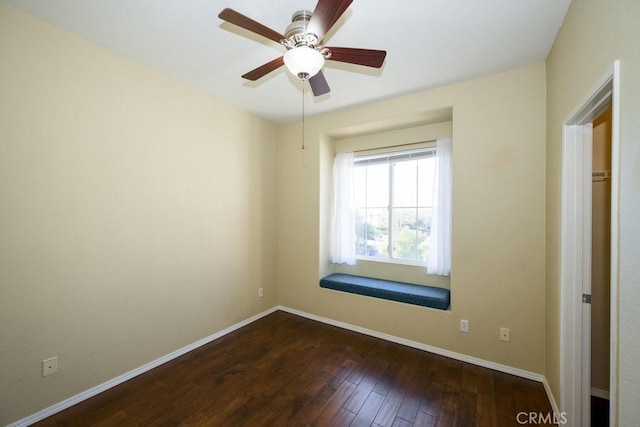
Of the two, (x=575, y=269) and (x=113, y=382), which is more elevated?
(x=575, y=269)

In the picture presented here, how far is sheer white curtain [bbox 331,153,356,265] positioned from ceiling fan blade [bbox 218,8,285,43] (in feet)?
7.66

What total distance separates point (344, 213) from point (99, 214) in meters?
2.63

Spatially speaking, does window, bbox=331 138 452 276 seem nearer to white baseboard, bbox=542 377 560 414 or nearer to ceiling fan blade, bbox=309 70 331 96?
white baseboard, bbox=542 377 560 414

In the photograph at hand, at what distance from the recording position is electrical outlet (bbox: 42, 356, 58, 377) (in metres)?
1.79

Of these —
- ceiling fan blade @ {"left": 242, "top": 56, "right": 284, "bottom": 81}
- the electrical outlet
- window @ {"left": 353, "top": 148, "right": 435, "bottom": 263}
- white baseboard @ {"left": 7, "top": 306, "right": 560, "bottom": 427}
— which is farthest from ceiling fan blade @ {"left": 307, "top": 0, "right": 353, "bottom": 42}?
white baseboard @ {"left": 7, "top": 306, "right": 560, "bottom": 427}

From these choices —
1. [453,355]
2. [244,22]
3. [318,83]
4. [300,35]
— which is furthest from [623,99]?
[453,355]

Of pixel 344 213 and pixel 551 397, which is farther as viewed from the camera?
pixel 344 213

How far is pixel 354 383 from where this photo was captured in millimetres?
2184

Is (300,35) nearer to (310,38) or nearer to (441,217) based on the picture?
(310,38)

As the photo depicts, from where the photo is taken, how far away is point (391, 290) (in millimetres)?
2943

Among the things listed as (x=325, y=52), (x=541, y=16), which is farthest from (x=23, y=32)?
(x=541, y=16)

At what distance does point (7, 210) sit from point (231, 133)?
2009mm

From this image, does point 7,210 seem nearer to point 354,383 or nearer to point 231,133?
point 231,133

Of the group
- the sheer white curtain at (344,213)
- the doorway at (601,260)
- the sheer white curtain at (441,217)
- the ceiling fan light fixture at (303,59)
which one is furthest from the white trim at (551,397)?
the ceiling fan light fixture at (303,59)
